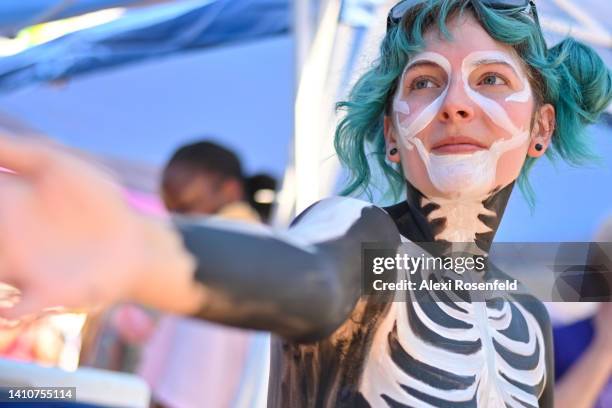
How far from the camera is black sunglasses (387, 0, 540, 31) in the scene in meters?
0.88

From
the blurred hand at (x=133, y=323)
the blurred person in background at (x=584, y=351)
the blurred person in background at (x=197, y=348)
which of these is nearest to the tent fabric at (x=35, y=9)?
the blurred person in background at (x=197, y=348)

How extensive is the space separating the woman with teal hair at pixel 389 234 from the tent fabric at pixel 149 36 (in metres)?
1.02

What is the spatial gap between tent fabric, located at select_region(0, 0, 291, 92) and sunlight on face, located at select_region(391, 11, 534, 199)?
3.64 feet

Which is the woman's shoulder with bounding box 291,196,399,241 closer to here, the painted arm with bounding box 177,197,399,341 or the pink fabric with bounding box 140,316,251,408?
the painted arm with bounding box 177,197,399,341

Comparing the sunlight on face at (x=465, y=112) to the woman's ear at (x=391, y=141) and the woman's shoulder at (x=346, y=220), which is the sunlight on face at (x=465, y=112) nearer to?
the woman's ear at (x=391, y=141)

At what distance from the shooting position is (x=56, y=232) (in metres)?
0.41

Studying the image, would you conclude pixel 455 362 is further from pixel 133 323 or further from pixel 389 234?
pixel 133 323

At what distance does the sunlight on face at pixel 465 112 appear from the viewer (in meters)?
0.87

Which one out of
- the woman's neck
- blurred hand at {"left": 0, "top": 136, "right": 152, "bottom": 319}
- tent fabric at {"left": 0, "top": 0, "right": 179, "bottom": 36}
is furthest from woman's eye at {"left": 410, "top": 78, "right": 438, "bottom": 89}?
tent fabric at {"left": 0, "top": 0, "right": 179, "bottom": 36}

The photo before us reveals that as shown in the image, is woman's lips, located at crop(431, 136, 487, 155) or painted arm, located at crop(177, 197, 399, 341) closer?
painted arm, located at crop(177, 197, 399, 341)

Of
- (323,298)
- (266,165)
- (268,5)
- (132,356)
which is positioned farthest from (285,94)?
(323,298)

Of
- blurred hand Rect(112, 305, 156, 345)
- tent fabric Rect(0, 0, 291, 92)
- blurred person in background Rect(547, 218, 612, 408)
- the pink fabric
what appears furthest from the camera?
tent fabric Rect(0, 0, 291, 92)

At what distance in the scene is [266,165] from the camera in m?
2.71

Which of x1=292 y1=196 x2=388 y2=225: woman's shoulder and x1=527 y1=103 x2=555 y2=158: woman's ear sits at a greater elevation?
x1=527 y1=103 x2=555 y2=158: woman's ear
